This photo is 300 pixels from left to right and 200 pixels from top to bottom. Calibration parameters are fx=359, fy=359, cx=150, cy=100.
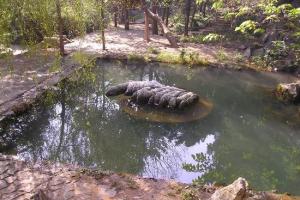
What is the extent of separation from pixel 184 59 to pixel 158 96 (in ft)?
19.5

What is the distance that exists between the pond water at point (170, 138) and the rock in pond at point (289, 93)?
1.14ft

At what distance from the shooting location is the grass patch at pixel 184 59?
60.4 ft

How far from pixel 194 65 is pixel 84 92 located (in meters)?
6.35

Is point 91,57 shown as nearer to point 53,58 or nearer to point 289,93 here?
point 53,58

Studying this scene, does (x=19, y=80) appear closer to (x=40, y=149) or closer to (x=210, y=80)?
(x=40, y=149)

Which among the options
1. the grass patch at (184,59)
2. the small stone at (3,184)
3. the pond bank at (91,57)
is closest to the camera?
the small stone at (3,184)

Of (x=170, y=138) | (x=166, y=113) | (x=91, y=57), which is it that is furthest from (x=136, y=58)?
(x=170, y=138)

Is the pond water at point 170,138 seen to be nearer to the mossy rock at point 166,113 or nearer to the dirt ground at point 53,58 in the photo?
the mossy rock at point 166,113

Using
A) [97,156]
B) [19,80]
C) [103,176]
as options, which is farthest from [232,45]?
[103,176]

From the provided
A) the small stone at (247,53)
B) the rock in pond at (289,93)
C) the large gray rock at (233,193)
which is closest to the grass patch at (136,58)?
the small stone at (247,53)

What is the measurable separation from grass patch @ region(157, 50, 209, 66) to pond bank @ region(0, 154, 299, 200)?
11.0 metres

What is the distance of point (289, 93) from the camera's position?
14195 mm

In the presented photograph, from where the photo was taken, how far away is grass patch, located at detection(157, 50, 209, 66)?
60.4 ft

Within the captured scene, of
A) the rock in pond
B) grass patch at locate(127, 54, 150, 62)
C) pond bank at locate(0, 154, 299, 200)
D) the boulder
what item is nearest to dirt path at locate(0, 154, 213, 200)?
pond bank at locate(0, 154, 299, 200)
